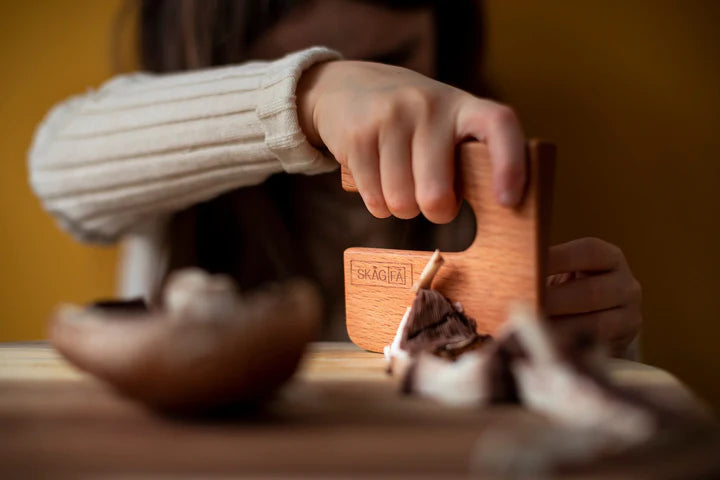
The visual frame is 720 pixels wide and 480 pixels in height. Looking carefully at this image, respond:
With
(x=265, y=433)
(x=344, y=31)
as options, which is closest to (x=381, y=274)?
(x=265, y=433)

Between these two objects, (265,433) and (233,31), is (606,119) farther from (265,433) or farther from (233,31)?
(265,433)

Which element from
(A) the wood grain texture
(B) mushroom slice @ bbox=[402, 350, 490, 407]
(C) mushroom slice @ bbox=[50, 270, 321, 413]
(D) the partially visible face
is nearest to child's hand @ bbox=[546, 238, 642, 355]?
(A) the wood grain texture

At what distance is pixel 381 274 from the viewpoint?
667mm

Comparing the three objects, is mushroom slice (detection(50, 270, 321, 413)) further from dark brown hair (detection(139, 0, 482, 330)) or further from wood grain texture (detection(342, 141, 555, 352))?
dark brown hair (detection(139, 0, 482, 330))

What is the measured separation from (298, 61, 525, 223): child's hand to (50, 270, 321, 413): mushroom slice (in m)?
0.23

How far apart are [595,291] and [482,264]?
184 millimetres

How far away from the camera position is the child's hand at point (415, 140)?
0.53 meters

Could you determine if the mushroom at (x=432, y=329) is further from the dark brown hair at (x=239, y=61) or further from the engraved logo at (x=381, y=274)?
the dark brown hair at (x=239, y=61)

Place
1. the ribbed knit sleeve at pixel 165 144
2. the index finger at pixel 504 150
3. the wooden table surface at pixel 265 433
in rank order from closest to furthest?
the wooden table surface at pixel 265 433, the index finger at pixel 504 150, the ribbed knit sleeve at pixel 165 144

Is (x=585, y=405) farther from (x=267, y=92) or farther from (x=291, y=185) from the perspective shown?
(x=291, y=185)

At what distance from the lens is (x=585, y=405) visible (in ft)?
1.14

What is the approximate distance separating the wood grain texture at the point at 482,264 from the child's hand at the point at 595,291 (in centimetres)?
12

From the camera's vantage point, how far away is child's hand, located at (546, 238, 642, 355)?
0.68 metres

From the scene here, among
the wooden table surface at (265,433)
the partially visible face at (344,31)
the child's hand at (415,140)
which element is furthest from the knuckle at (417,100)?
the partially visible face at (344,31)
